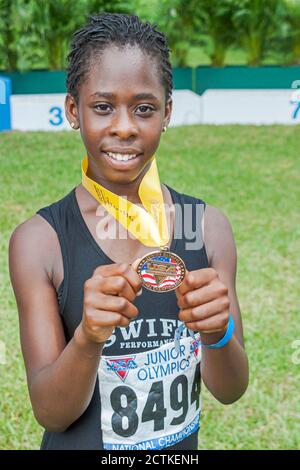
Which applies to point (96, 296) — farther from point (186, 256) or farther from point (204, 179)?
point (204, 179)

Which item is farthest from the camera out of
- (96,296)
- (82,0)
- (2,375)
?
(82,0)

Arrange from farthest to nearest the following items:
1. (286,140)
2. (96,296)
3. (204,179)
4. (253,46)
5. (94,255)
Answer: (253,46)
(286,140)
(204,179)
(94,255)
(96,296)

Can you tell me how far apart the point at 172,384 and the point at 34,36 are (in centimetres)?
1076

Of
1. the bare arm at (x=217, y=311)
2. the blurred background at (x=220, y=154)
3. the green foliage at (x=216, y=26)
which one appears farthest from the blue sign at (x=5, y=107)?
the bare arm at (x=217, y=311)

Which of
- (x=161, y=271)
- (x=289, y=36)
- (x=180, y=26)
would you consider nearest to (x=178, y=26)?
(x=180, y=26)

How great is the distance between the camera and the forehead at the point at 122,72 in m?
1.58

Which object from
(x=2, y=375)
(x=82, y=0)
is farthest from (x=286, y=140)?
(x=2, y=375)

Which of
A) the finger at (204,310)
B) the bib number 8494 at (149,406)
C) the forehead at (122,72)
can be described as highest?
the forehead at (122,72)

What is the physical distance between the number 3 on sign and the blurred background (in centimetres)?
2

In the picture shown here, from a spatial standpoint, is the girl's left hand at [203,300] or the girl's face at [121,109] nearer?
the girl's left hand at [203,300]

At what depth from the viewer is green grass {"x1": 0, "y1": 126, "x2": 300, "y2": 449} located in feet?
12.3

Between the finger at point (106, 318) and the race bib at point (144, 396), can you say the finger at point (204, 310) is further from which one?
the race bib at point (144, 396)

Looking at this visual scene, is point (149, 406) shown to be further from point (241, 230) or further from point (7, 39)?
point (7, 39)
